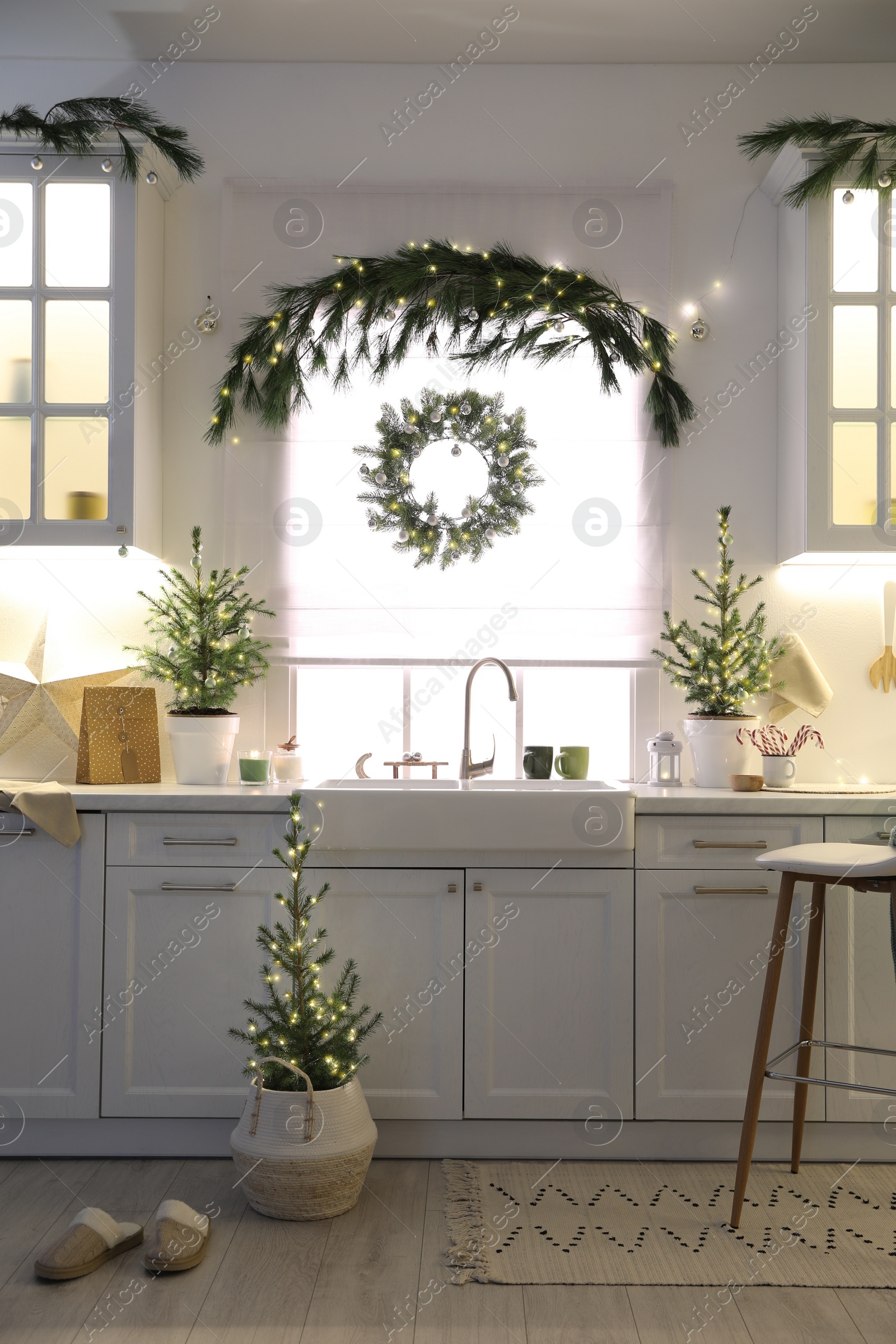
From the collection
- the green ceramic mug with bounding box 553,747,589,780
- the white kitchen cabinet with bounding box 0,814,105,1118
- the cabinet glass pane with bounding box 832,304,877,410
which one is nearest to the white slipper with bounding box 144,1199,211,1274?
the white kitchen cabinet with bounding box 0,814,105,1118

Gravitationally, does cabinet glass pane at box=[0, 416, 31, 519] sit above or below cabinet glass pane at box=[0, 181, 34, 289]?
below

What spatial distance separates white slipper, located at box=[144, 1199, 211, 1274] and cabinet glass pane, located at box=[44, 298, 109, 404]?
6.46ft

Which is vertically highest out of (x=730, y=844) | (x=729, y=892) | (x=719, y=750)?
(x=719, y=750)

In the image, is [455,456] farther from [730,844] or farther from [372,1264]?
[372,1264]

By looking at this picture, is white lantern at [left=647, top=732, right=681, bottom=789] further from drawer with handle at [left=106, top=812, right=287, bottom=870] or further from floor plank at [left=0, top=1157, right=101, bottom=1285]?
floor plank at [left=0, top=1157, right=101, bottom=1285]

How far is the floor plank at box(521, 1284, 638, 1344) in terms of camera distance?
1.71m

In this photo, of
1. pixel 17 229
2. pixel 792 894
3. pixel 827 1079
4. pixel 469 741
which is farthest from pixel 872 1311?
pixel 17 229

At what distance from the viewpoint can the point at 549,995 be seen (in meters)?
2.36

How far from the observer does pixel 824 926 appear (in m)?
2.40

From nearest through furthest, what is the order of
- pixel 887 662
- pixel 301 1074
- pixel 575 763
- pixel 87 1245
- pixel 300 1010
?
pixel 87 1245 < pixel 301 1074 < pixel 300 1010 < pixel 575 763 < pixel 887 662

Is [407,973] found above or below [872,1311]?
above

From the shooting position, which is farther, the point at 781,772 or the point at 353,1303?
the point at 781,772

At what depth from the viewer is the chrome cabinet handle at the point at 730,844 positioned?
2.40m

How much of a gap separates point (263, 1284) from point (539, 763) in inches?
56.7
